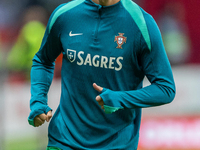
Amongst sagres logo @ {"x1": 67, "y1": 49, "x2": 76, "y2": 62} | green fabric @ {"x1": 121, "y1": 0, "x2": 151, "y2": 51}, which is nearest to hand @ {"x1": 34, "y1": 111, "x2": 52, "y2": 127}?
sagres logo @ {"x1": 67, "y1": 49, "x2": 76, "y2": 62}

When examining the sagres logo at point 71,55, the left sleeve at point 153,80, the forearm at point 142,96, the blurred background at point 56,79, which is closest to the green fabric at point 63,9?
the sagres logo at point 71,55

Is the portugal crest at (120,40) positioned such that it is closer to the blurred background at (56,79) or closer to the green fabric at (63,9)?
the green fabric at (63,9)

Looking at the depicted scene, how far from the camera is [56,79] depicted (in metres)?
6.09

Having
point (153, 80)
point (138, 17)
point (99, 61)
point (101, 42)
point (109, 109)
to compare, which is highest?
point (138, 17)

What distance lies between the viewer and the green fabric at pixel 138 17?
2348mm

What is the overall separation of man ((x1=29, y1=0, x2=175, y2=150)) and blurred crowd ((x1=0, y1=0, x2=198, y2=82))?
329 centimetres

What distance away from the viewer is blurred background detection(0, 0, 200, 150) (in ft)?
18.8

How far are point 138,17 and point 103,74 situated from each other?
41cm

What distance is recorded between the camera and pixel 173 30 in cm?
672

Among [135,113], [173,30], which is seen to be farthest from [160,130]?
[135,113]

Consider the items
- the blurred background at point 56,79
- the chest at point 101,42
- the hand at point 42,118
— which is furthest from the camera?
the blurred background at point 56,79

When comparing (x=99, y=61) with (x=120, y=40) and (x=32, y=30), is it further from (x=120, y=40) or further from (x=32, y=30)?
(x=32, y=30)

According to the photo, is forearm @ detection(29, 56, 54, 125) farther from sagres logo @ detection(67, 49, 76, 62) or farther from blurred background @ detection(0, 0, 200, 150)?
blurred background @ detection(0, 0, 200, 150)

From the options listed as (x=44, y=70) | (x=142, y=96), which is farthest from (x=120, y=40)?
(x=44, y=70)
